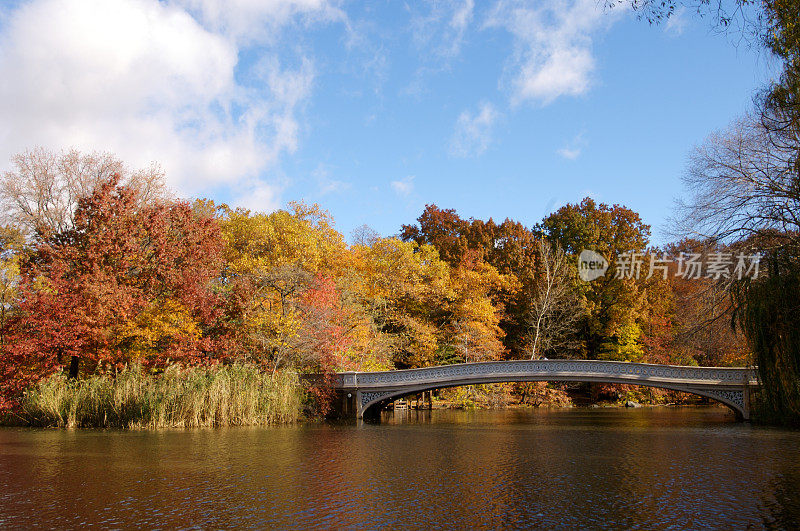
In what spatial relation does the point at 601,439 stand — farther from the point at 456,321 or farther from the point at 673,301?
the point at 673,301

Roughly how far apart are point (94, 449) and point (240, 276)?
1332 cm

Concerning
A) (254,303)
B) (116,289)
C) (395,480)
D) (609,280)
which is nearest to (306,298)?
(254,303)

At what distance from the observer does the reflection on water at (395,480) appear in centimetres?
722

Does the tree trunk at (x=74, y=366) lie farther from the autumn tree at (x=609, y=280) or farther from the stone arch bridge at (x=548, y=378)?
the autumn tree at (x=609, y=280)

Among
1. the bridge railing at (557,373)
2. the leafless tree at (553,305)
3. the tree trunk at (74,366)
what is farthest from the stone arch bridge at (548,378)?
the tree trunk at (74,366)

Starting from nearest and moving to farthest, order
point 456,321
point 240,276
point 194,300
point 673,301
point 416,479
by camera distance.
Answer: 1. point 416,479
2. point 194,300
3. point 240,276
4. point 456,321
5. point 673,301

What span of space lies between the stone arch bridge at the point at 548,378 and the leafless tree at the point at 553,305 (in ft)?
30.5

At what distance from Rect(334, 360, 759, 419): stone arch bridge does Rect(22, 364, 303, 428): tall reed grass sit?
512 cm

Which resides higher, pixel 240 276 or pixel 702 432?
pixel 240 276

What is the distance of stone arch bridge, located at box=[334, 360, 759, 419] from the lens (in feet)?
72.5

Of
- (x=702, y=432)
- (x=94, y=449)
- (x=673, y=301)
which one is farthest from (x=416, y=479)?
(x=673, y=301)

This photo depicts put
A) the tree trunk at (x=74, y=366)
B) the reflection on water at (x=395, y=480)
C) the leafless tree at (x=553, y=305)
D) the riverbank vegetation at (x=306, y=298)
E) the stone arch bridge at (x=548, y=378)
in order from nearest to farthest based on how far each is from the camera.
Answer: the reflection on water at (x=395, y=480)
the riverbank vegetation at (x=306, y=298)
the tree trunk at (x=74, y=366)
the stone arch bridge at (x=548, y=378)
the leafless tree at (x=553, y=305)

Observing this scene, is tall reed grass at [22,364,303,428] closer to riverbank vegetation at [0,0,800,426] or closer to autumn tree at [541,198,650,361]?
riverbank vegetation at [0,0,800,426]

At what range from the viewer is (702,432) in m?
17.9
